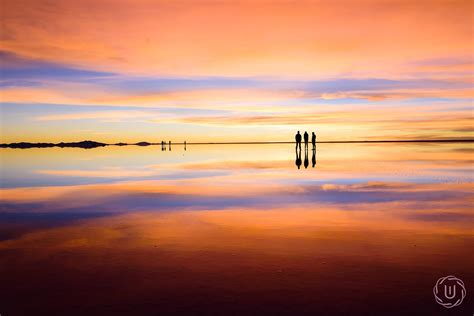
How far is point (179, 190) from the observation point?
67.6 feet

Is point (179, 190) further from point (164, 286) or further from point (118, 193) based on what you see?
point (164, 286)

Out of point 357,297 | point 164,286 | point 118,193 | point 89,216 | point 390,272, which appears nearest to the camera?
point 357,297

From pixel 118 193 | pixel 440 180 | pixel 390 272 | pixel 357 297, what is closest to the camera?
pixel 357 297

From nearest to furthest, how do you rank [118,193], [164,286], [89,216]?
1. [164,286]
2. [89,216]
3. [118,193]

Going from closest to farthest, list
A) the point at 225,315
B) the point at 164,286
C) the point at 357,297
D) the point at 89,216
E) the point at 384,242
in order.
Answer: the point at 225,315 < the point at 357,297 < the point at 164,286 < the point at 384,242 < the point at 89,216

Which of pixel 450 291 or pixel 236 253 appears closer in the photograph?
pixel 450 291

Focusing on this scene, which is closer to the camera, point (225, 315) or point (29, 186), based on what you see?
point (225, 315)

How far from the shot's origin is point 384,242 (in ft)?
33.3

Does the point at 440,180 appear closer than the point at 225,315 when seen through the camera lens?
No

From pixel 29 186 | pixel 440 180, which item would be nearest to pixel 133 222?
pixel 29 186

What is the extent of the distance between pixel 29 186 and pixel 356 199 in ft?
51.7

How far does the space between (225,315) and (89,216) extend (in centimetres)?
886

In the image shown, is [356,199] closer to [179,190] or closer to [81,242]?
[179,190]

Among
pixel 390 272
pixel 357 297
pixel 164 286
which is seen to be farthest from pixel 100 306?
pixel 390 272
